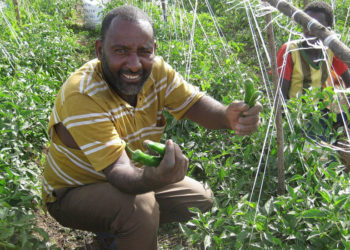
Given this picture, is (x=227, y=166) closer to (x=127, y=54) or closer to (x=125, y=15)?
(x=127, y=54)

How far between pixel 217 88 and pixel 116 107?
53.3 inches

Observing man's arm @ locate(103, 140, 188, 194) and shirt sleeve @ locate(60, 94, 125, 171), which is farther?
shirt sleeve @ locate(60, 94, 125, 171)

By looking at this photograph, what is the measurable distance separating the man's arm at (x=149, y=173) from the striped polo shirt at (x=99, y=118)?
0.16 feet

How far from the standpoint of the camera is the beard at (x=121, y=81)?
1.81m

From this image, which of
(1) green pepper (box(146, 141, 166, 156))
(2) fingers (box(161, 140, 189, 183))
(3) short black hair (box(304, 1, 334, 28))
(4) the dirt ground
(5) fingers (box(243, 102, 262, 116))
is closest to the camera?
(2) fingers (box(161, 140, 189, 183))

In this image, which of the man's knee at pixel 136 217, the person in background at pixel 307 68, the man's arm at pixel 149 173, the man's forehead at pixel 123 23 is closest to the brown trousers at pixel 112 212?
the man's knee at pixel 136 217

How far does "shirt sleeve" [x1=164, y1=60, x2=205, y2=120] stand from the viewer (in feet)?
6.84

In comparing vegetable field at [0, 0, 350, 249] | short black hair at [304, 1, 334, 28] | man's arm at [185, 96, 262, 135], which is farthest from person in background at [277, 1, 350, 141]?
man's arm at [185, 96, 262, 135]

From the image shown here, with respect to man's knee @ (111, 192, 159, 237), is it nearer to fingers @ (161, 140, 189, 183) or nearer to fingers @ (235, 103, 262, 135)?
fingers @ (161, 140, 189, 183)

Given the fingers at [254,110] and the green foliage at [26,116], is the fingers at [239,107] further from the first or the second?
the green foliage at [26,116]

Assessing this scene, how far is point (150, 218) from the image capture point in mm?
1811

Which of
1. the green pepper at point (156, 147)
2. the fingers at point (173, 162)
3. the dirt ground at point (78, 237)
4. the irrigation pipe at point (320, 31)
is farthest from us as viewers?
the dirt ground at point (78, 237)

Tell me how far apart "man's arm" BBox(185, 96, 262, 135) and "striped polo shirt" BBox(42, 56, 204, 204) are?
0.17 feet

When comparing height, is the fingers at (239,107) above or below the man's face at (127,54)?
below
